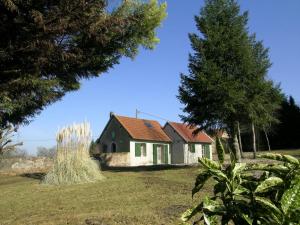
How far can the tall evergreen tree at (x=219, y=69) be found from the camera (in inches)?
837

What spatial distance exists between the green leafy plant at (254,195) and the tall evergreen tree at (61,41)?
337 centimetres

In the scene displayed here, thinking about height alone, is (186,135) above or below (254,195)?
above

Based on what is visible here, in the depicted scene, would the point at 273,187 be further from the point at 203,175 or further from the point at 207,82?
the point at 207,82

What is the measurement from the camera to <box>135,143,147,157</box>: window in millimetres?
40475

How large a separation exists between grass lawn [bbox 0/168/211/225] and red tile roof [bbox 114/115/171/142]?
28133 mm

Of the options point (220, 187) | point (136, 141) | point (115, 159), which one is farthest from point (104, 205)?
point (136, 141)

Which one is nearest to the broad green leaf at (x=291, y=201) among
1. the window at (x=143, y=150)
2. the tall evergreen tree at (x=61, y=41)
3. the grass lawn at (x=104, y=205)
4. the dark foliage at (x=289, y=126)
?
the tall evergreen tree at (x=61, y=41)

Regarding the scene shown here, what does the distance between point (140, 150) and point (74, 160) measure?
25.4 meters

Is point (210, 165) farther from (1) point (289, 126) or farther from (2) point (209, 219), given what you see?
(1) point (289, 126)

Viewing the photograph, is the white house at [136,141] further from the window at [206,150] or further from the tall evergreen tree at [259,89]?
the tall evergreen tree at [259,89]

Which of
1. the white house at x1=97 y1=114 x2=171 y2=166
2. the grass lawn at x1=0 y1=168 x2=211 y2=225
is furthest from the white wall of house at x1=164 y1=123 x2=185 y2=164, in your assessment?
the grass lawn at x1=0 y1=168 x2=211 y2=225

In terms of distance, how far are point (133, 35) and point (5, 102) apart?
2.18 meters

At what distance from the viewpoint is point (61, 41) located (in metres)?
6.29

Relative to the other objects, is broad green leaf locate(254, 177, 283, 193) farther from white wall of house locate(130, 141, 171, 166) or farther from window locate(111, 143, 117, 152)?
window locate(111, 143, 117, 152)
